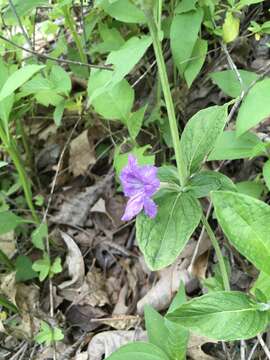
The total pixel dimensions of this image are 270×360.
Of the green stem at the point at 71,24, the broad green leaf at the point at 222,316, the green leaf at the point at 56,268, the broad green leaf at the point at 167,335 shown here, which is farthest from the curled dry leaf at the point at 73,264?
the broad green leaf at the point at 222,316

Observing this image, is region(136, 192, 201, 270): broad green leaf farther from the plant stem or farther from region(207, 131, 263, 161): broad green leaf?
region(207, 131, 263, 161): broad green leaf


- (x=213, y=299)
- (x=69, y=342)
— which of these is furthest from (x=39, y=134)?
(x=213, y=299)

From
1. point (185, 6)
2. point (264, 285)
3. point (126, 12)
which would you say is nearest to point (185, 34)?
point (185, 6)

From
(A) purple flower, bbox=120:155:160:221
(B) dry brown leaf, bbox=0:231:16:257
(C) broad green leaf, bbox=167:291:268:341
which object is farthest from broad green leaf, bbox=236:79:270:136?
(B) dry brown leaf, bbox=0:231:16:257

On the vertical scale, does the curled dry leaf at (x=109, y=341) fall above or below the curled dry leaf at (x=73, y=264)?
below

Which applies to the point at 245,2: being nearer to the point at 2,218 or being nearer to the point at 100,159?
the point at 100,159

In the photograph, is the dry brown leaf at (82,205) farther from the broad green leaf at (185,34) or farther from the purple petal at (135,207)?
the purple petal at (135,207)
